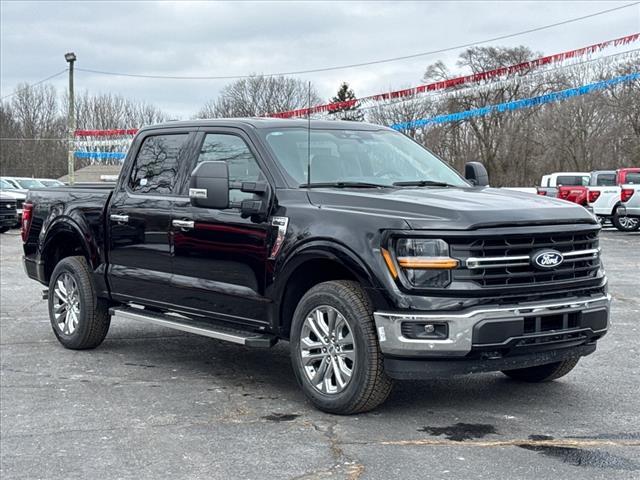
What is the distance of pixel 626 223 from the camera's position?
1083 inches

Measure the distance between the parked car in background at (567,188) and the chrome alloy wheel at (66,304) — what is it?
18.5 meters

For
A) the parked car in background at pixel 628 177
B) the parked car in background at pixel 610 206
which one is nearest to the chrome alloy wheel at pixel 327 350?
the parked car in background at pixel 610 206

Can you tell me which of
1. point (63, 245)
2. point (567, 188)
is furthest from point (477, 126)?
point (63, 245)

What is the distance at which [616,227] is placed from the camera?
2833 cm

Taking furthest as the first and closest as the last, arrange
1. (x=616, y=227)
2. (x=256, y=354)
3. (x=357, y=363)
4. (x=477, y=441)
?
1. (x=616, y=227)
2. (x=256, y=354)
3. (x=357, y=363)
4. (x=477, y=441)

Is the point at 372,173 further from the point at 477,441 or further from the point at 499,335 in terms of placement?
the point at 477,441

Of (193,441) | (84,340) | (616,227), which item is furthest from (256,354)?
(616,227)

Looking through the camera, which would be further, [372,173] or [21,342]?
[21,342]

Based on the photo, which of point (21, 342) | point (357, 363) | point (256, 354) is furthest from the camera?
point (21, 342)

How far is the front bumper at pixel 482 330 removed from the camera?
543cm

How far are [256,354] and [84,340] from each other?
1490 millimetres

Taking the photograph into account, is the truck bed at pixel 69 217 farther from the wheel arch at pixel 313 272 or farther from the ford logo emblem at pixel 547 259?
the ford logo emblem at pixel 547 259

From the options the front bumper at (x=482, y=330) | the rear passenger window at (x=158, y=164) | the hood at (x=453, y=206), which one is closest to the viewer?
the front bumper at (x=482, y=330)

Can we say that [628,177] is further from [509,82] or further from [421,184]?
[421,184]
